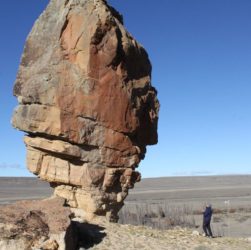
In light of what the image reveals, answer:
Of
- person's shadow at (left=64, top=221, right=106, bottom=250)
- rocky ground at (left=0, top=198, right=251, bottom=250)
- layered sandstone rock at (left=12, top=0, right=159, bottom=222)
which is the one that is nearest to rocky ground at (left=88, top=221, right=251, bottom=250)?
rocky ground at (left=0, top=198, right=251, bottom=250)

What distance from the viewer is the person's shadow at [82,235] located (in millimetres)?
17547

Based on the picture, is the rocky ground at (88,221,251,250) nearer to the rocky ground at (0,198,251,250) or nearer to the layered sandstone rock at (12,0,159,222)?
the rocky ground at (0,198,251,250)

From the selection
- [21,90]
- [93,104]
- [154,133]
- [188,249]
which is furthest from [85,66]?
[188,249]

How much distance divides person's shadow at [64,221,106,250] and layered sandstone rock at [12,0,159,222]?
130cm

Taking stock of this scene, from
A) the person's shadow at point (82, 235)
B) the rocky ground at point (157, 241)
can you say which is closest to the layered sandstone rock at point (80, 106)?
the person's shadow at point (82, 235)

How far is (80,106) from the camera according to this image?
69.4 feet

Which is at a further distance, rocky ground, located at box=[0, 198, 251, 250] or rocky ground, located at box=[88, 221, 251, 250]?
rocky ground, located at box=[88, 221, 251, 250]

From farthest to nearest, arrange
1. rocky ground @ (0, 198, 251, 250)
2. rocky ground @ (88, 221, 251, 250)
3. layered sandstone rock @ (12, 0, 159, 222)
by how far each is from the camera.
Answer: layered sandstone rock @ (12, 0, 159, 222)
rocky ground @ (88, 221, 251, 250)
rocky ground @ (0, 198, 251, 250)

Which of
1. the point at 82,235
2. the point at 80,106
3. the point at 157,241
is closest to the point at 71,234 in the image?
the point at 82,235

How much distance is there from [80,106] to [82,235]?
544cm

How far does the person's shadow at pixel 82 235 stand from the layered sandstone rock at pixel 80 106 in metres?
1.30

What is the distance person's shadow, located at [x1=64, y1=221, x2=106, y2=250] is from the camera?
17547 millimetres

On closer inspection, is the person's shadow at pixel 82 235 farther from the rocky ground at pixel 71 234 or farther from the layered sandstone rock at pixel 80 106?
the layered sandstone rock at pixel 80 106

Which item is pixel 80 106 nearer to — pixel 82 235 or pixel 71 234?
pixel 82 235
